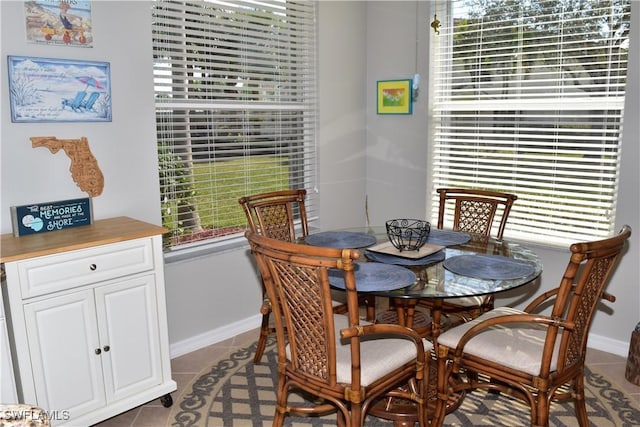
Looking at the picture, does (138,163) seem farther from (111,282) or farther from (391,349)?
(391,349)

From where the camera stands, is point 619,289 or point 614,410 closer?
point 614,410

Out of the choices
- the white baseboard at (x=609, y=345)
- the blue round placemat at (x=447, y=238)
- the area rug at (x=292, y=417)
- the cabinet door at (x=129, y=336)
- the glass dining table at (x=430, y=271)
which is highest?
the blue round placemat at (x=447, y=238)

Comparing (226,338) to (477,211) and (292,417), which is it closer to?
(292,417)

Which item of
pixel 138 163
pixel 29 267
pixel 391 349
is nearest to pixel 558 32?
pixel 391 349

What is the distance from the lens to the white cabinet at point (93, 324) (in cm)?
Answer: 220

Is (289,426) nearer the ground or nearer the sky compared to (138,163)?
nearer the ground

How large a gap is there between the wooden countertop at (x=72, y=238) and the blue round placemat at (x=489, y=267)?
1.37 m

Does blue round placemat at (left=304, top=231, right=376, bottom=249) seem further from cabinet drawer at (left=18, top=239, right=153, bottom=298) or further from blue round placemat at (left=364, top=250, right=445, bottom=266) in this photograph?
cabinet drawer at (left=18, top=239, right=153, bottom=298)

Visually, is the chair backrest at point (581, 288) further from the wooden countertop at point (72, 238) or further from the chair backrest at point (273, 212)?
the wooden countertop at point (72, 238)

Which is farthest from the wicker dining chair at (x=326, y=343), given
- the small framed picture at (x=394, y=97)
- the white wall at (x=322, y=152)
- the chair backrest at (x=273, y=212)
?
the small framed picture at (x=394, y=97)

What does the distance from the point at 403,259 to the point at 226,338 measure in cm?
157

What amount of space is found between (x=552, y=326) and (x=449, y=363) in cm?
60

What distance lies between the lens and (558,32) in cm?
337

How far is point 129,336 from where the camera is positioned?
2.53m
